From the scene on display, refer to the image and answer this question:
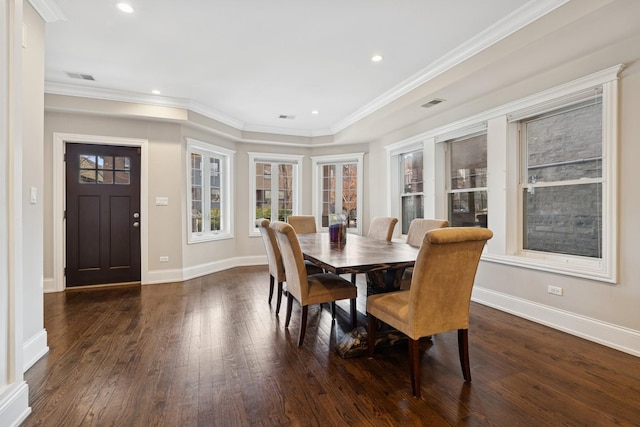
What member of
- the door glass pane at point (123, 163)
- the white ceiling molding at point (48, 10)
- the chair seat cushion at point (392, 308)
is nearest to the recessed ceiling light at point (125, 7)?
the white ceiling molding at point (48, 10)

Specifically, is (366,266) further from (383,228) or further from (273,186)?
(273,186)

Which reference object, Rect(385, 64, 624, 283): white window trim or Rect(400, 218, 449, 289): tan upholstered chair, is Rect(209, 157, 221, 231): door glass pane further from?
Answer: Rect(400, 218, 449, 289): tan upholstered chair

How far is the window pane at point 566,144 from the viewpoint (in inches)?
106

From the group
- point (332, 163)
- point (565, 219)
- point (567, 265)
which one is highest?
point (332, 163)

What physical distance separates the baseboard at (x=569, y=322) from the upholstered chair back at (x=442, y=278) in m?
1.56

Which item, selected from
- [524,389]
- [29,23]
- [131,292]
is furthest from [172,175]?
[524,389]

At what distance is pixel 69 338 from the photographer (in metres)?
2.62

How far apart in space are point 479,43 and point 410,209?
8.98 feet

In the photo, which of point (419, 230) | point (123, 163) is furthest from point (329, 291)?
point (123, 163)

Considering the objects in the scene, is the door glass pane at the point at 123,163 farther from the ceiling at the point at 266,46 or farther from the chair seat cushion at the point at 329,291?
the chair seat cushion at the point at 329,291

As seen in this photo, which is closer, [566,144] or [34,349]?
[34,349]

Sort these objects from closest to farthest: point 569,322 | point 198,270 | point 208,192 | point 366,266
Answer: point 366,266 < point 569,322 < point 198,270 < point 208,192

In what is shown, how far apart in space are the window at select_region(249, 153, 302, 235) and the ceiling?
171cm

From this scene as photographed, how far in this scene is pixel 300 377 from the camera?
2018 mm
